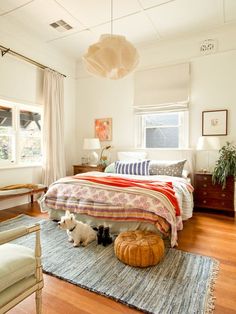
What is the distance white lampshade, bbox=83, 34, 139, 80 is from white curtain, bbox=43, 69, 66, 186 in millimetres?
2155

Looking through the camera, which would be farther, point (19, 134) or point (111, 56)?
point (19, 134)

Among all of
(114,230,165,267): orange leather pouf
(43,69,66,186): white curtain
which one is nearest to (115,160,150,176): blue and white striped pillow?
(43,69,66,186): white curtain

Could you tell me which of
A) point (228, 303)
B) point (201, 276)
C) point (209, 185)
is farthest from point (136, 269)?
point (209, 185)

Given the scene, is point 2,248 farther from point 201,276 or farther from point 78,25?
point 78,25

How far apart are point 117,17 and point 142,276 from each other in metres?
3.78

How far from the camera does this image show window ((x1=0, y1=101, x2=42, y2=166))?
3.82 meters

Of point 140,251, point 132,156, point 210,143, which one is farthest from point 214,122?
point 140,251

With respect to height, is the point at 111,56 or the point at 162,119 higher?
the point at 111,56

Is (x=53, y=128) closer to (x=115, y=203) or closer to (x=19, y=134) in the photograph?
(x=19, y=134)

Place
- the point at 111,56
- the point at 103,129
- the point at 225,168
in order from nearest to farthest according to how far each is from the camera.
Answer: the point at 111,56 < the point at 225,168 < the point at 103,129

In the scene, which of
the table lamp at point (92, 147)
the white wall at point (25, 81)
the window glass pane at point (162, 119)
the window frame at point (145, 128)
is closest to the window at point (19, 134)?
the white wall at point (25, 81)

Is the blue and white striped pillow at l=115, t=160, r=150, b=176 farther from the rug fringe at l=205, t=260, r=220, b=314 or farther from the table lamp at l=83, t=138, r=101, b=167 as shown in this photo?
the rug fringe at l=205, t=260, r=220, b=314

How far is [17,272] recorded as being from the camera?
1126mm

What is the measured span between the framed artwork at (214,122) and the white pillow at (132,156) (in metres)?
1.23
